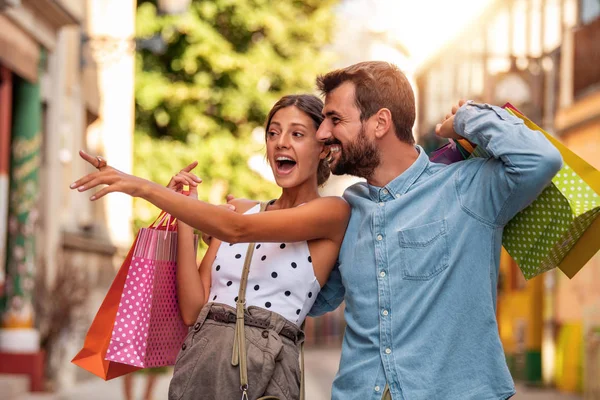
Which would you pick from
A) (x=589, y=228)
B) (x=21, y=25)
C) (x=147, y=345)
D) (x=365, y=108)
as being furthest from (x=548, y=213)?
(x=21, y=25)

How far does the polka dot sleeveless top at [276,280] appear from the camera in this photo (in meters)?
3.68

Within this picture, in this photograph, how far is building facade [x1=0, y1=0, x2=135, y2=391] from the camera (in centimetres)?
1250

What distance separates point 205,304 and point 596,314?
1205 cm

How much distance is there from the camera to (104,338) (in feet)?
12.6

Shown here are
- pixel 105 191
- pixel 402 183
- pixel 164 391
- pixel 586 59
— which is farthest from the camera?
pixel 586 59

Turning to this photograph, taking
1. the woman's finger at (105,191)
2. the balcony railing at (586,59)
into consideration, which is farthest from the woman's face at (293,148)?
the balcony railing at (586,59)

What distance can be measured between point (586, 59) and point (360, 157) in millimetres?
14609

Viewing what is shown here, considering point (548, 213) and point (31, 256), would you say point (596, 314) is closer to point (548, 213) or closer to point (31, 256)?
point (31, 256)

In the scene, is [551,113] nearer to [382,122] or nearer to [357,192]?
[357,192]

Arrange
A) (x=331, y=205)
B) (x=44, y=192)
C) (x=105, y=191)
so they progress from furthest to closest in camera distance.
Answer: (x=44, y=192)
(x=331, y=205)
(x=105, y=191)

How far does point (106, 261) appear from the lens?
19.1 m

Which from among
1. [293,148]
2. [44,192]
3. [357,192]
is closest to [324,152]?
[293,148]

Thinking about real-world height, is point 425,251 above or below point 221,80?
below

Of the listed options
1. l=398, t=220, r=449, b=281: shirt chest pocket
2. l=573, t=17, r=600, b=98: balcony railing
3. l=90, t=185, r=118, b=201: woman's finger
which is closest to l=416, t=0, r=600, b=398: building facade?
l=573, t=17, r=600, b=98: balcony railing
